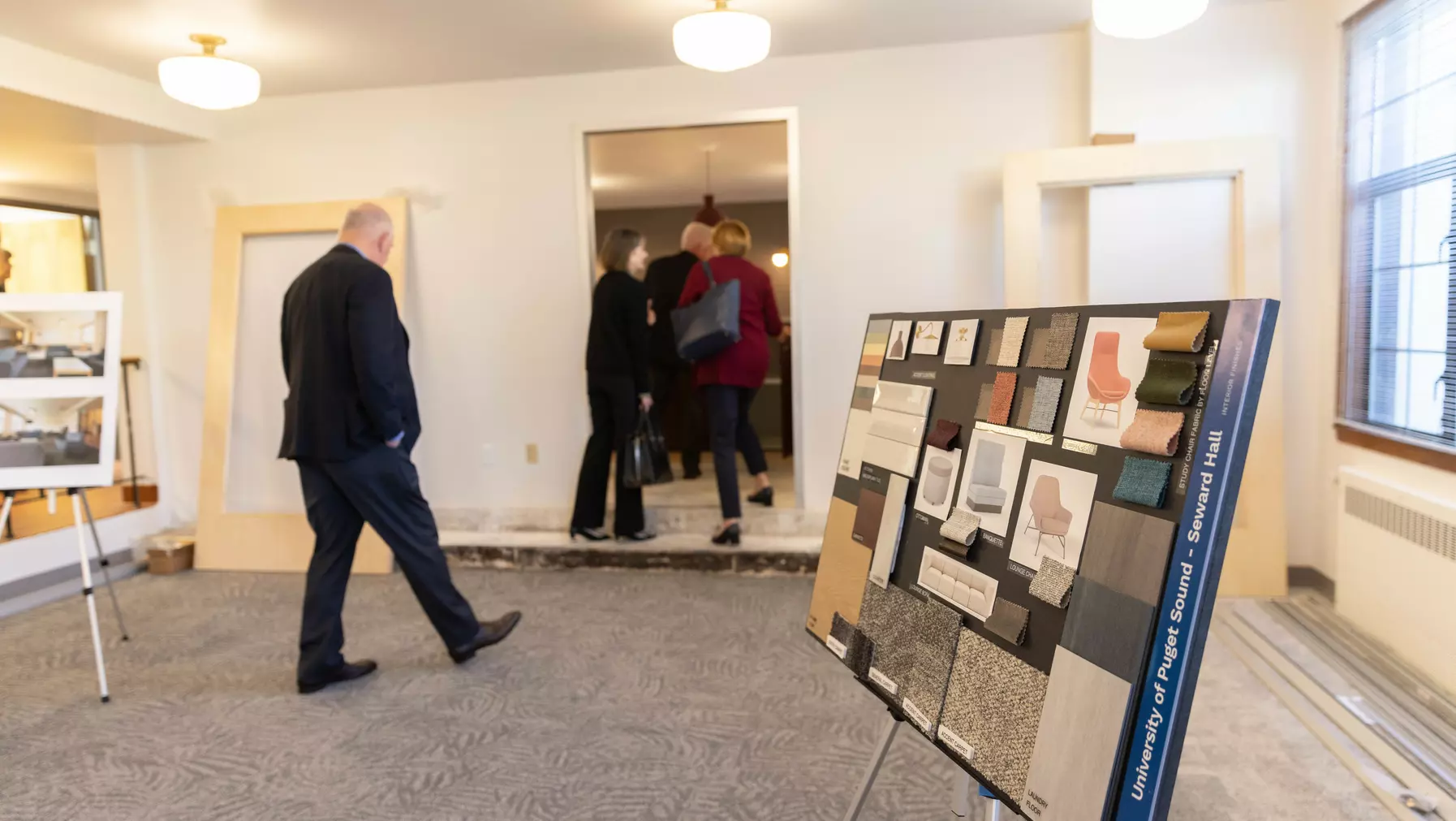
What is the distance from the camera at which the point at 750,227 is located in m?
7.99

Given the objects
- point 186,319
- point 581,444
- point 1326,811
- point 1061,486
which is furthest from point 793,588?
point 186,319

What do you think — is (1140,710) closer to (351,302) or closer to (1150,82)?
(351,302)

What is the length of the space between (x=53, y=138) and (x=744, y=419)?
12.5 feet

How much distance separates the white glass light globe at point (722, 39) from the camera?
116 inches

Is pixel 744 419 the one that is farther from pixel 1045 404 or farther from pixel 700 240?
pixel 1045 404

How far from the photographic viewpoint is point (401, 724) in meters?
2.50

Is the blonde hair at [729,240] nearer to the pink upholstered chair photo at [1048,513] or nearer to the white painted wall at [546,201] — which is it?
the white painted wall at [546,201]

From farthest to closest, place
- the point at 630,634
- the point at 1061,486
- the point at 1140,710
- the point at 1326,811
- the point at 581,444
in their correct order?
the point at 581,444, the point at 630,634, the point at 1326,811, the point at 1061,486, the point at 1140,710

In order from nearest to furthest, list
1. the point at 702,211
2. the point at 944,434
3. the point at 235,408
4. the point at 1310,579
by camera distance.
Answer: the point at 944,434, the point at 1310,579, the point at 235,408, the point at 702,211

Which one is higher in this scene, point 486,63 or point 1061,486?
point 486,63

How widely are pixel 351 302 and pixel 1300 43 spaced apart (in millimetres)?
3722

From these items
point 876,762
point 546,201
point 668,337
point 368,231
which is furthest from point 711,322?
point 876,762

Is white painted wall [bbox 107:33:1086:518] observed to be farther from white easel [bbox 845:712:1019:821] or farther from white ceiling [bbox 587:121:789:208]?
white easel [bbox 845:712:1019:821]

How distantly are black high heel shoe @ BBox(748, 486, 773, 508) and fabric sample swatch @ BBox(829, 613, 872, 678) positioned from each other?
2.60 metres
